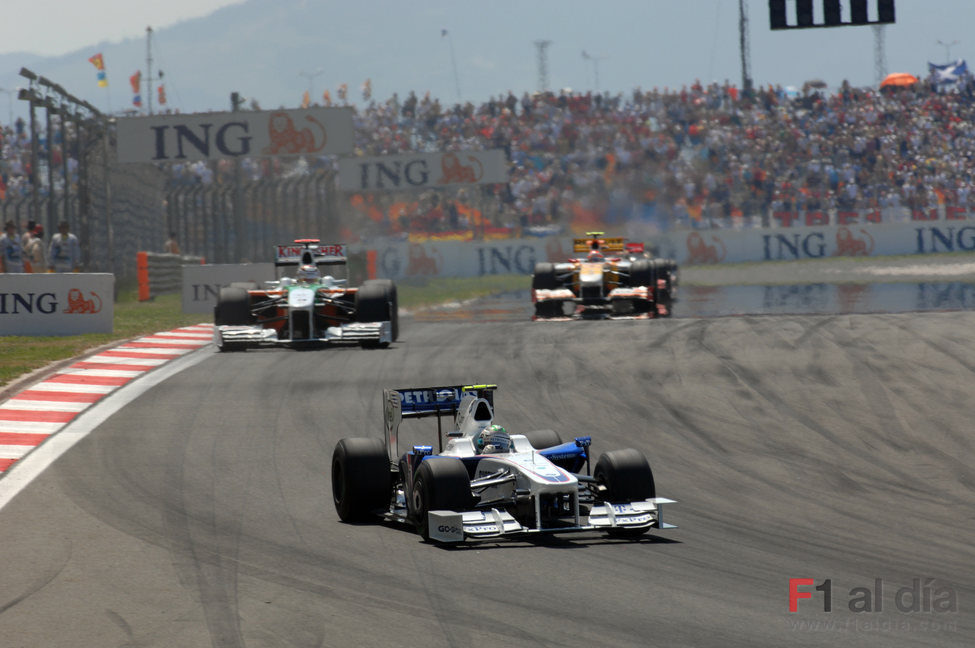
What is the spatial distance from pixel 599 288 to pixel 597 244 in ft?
4.16

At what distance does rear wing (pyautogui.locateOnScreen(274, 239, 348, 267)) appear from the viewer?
1930 centimetres

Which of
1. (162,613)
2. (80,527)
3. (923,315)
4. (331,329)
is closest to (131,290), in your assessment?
(331,329)

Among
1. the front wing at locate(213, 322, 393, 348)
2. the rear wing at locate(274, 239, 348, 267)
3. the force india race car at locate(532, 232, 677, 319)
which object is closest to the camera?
the front wing at locate(213, 322, 393, 348)

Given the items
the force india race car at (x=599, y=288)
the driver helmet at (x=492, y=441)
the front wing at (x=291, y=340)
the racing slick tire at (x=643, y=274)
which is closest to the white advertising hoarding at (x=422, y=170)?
the force india race car at (x=599, y=288)

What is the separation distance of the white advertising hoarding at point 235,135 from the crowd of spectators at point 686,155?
126cm

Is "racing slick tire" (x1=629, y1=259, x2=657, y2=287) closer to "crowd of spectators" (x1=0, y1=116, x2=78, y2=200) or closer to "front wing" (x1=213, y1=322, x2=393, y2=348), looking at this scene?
"front wing" (x1=213, y1=322, x2=393, y2=348)

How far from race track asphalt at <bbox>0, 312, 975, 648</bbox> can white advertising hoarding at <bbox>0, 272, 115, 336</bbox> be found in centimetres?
445

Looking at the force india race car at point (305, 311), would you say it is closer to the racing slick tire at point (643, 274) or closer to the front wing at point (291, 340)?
the front wing at point (291, 340)

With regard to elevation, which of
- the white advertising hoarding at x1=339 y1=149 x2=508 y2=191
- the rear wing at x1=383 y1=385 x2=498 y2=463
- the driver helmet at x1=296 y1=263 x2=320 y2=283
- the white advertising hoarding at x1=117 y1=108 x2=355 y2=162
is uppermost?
the white advertising hoarding at x1=117 y1=108 x2=355 y2=162

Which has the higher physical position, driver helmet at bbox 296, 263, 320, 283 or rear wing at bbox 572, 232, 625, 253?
rear wing at bbox 572, 232, 625, 253

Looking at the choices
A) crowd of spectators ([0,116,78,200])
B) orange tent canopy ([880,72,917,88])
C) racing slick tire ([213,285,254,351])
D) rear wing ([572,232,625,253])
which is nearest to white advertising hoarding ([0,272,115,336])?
racing slick tire ([213,285,254,351])

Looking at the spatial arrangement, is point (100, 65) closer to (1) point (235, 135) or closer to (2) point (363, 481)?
(1) point (235, 135)

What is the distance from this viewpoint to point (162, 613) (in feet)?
19.9

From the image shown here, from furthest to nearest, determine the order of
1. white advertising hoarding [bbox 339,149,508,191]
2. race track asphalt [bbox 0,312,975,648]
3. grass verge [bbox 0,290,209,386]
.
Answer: white advertising hoarding [bbox 339,149,508,191] < grass verge [bbox 0,290,209,386] < race track asphalt [bbox 0,312,975,648]
